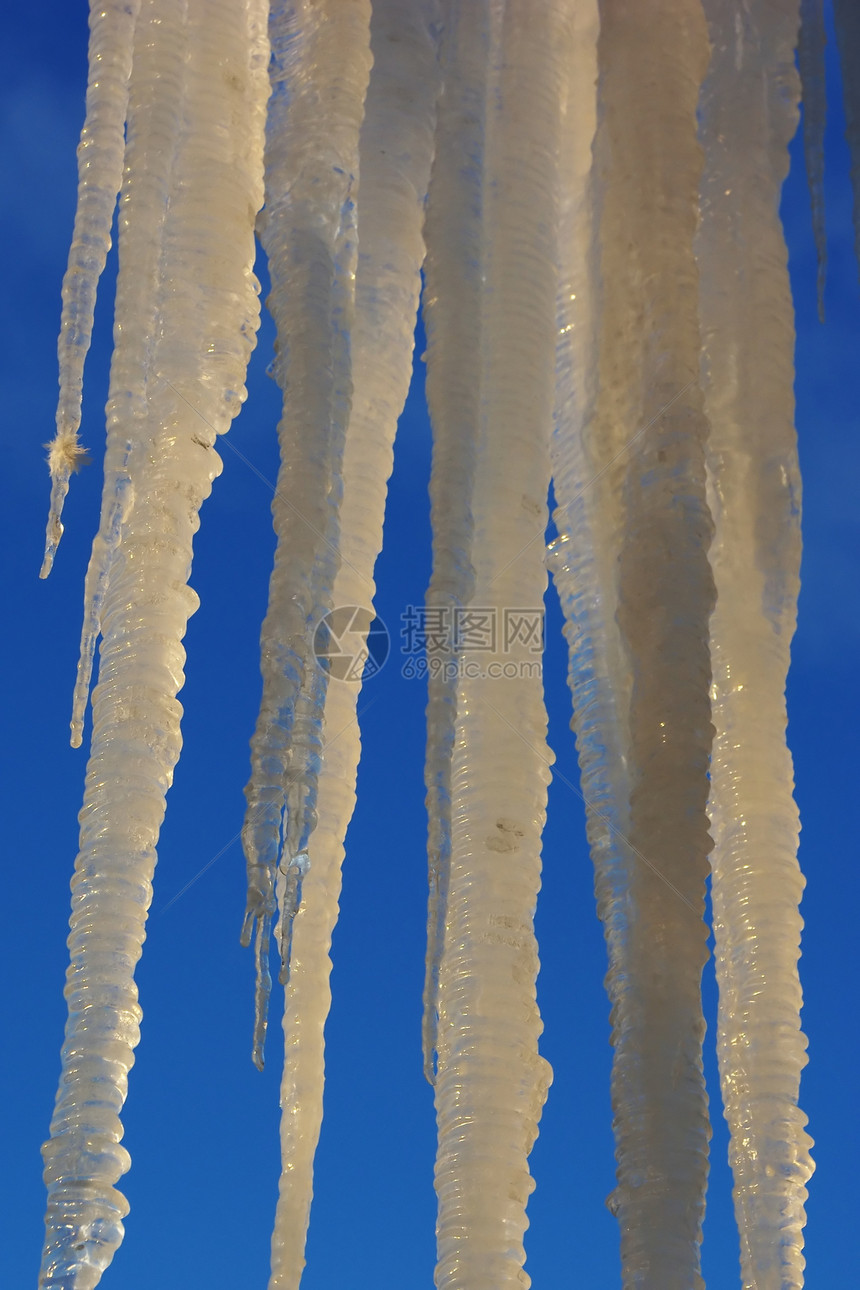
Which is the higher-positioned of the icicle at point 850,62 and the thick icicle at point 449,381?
the icicle at point 850,62

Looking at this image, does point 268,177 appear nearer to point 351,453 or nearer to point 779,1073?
point 351,453

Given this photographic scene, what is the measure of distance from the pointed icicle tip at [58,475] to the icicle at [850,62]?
1.83 meters

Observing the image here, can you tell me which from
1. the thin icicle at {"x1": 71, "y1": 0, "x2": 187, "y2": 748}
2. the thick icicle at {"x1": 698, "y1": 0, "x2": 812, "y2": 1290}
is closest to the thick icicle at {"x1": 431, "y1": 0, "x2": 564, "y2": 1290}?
the thick icicle at {"x1": 698, "y1": 0, "x2": 812, "y2": 1290}

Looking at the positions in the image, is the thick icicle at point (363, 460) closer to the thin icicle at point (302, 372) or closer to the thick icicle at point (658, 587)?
the thin icicle at point (302, 372)

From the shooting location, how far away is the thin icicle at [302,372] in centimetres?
191

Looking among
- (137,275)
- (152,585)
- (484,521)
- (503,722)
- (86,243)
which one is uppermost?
(86,243)

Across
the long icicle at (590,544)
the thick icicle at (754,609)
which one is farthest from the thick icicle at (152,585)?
the thick icicle at (754,609)

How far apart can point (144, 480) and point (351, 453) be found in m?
0.47

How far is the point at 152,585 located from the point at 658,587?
2.63 ft

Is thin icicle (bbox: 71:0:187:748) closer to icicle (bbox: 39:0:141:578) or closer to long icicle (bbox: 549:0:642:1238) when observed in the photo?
icicle (bbox: 39:0:141:578)

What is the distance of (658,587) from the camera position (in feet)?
6.79

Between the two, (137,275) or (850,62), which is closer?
(137,275)

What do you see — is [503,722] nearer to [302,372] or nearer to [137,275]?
[302,372]

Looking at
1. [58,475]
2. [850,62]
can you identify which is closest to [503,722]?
[58,475]
